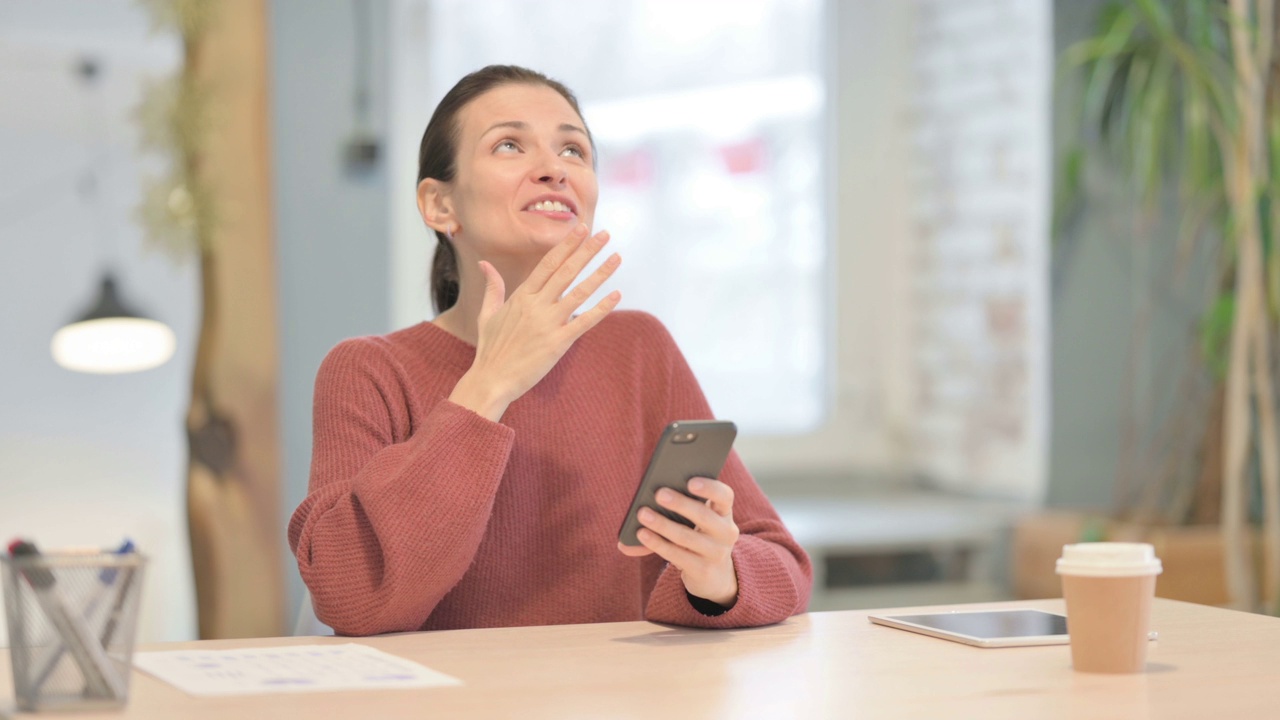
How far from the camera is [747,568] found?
132 centimetres

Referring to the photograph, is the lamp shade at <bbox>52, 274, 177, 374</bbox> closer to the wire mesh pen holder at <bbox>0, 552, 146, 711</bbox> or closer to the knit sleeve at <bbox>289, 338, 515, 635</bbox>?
the knit sleeve at <bbox>289, 338, 515, 635</bbox>

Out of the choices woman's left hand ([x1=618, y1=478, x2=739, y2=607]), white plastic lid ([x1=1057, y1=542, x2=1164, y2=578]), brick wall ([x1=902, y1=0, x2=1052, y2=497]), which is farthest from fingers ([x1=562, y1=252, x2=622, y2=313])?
brick wall ([x1=902, y1=0, x2=1052, y2=497])

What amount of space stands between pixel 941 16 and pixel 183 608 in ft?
7.34

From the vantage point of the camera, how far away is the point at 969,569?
3.18 metres

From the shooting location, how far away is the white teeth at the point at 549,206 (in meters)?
1.54

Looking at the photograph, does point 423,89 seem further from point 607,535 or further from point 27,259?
point 607,535

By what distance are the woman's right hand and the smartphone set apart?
200 mm

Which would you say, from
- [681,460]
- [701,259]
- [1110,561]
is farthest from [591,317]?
[701,259]

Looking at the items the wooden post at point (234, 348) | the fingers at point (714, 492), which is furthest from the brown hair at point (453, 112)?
the wooden post at point (234, 348)

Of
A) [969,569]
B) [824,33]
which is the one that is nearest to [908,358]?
[969,569]

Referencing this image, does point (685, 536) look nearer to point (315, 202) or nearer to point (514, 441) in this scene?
point (514, 441)

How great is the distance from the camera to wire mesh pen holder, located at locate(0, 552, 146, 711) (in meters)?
0.88

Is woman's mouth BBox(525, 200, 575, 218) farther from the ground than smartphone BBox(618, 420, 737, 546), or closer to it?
farther from the ground

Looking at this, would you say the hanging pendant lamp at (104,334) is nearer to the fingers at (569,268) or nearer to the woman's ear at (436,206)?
the woman's ear at (436,206)
